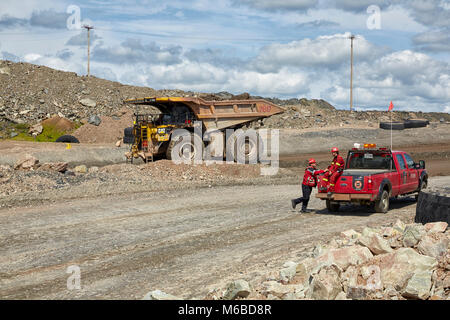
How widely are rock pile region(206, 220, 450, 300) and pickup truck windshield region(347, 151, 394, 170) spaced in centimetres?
645

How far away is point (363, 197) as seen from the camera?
12266 mm

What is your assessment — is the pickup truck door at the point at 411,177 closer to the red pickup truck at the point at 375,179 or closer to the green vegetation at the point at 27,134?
the red pickup truck at the point at 375,179

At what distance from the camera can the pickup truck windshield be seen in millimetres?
13562

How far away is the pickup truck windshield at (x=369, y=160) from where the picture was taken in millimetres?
13562

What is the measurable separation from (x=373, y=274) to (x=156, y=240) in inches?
210

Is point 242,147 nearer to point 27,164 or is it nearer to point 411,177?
point 27,164

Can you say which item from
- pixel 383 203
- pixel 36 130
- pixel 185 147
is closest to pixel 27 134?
pixel 36 130

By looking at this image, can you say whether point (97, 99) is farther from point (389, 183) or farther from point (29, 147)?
point (389, 183)

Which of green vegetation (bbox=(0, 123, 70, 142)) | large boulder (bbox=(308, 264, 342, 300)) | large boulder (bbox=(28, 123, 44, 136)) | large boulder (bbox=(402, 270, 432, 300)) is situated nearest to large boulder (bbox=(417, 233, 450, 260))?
large boulder (bbox=(402, 270, 432, 300))

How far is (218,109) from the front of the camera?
22.7 meters

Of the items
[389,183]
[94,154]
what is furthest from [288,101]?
[389,183]

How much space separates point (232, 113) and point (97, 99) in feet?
89.5
